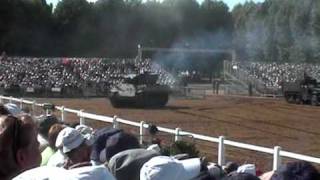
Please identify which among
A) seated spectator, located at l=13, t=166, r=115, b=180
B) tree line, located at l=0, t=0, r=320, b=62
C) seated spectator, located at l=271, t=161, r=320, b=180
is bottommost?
seated spectator, located at l=271, t=161, r=320, b=180

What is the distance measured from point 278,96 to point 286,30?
97.4ft

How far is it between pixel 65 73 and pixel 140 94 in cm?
1788

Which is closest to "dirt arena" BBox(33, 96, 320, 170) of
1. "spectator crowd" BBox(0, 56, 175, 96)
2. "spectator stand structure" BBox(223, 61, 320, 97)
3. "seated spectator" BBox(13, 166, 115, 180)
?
"seated spectator" BBox(13, 166, 115, 180)

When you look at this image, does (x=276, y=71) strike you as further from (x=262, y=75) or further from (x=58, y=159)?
(x=58, y=159)

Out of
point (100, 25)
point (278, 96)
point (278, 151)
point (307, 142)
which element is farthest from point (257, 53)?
point (278, 151)

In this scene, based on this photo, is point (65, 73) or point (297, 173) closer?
point (297, 173)

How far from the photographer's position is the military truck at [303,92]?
38.8 meters

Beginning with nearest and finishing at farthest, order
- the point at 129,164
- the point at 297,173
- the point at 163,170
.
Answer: the point at 297,173 < the point at 163,170 < the point at 129,164

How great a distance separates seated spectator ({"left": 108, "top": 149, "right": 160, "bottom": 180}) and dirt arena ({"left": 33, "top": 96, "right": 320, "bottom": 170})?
28.5ft

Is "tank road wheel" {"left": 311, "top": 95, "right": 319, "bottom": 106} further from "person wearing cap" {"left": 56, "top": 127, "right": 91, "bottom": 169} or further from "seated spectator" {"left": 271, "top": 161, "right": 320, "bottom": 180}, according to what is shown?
"seated spectator" {"left": 271, "top": 161, "right": 320, "bottom": 180}

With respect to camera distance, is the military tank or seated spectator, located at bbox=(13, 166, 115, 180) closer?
seated spectator, located at bbox=(13, 166, 115, 180)

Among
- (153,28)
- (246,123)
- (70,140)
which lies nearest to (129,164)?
(70,140)

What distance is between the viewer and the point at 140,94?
107 feet

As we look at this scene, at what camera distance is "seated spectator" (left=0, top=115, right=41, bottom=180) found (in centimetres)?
311
